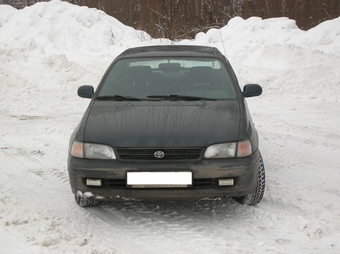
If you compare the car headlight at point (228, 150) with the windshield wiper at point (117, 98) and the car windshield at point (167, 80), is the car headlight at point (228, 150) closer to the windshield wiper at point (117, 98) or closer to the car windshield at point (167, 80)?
the car windshield at point (167, 80)

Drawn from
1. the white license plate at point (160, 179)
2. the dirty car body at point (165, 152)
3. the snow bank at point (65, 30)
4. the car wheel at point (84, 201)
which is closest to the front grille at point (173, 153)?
the dirty car body at point (165, 152)

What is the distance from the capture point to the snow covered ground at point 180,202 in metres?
3.19

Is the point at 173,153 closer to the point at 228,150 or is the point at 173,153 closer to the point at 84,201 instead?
the point at 228,150

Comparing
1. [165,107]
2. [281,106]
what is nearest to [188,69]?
[165,107]

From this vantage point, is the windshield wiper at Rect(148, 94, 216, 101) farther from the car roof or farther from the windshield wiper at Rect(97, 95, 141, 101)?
the car roof

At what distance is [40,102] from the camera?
10.4 meters

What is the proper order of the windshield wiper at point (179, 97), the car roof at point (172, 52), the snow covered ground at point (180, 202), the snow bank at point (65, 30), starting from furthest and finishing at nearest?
the snow bank at point (65, 30) < the car roof at point (172, 52) < the windshield wiper at point (179, 97) < the snow covered ground at point (180, 202)

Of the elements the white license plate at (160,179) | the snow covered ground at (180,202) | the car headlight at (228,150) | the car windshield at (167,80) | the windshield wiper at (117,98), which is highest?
the car windshield at (167,80)

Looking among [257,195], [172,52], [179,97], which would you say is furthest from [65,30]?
[257,195]

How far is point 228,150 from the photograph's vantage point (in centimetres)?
337

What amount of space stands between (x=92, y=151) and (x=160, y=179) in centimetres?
62

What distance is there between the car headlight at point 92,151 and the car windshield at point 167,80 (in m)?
0.90

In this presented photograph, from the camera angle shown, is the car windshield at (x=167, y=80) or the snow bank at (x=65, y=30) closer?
the car windshield at (x=167, y=80)

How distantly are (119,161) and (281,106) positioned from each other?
23.1 ft
